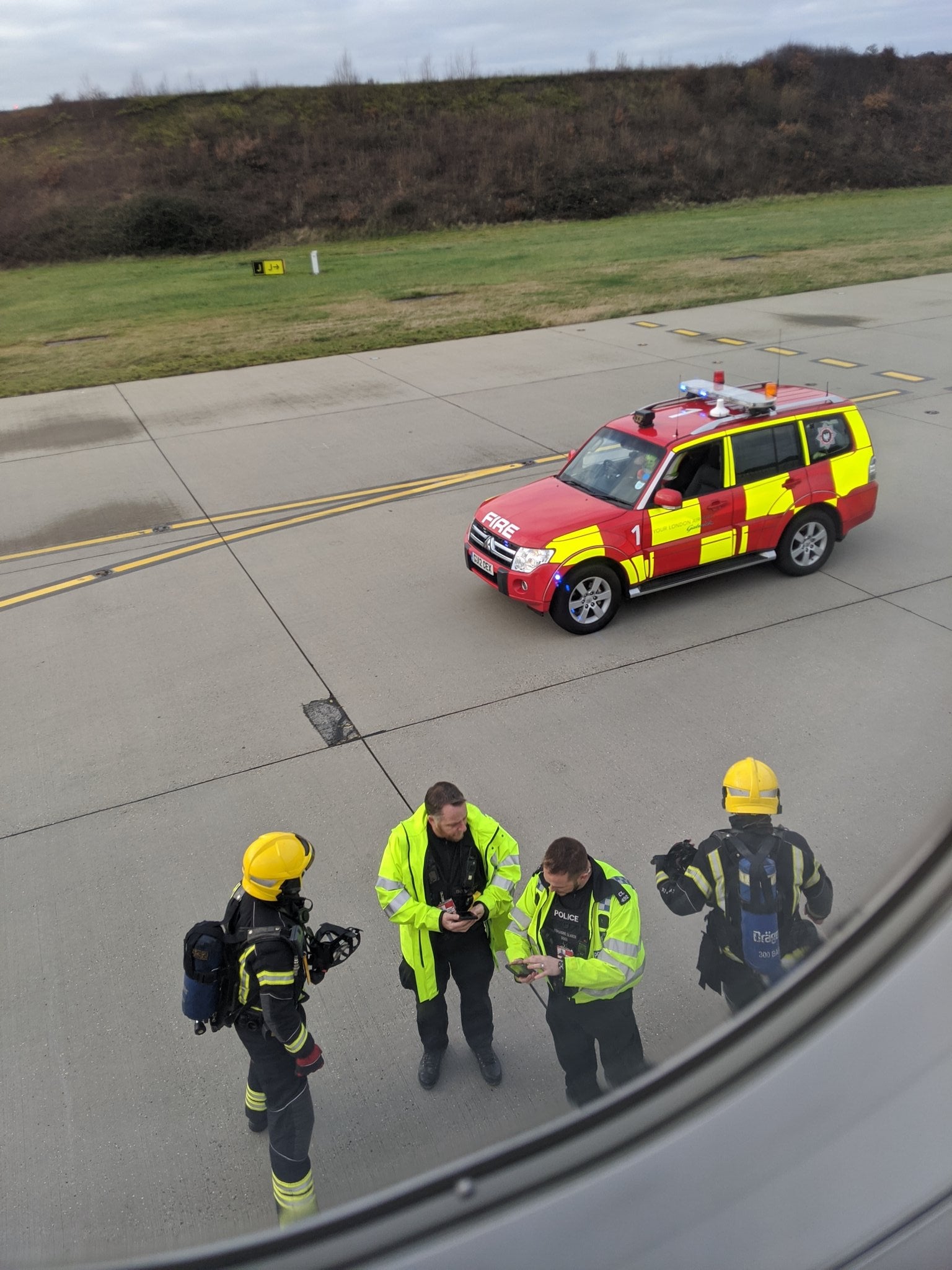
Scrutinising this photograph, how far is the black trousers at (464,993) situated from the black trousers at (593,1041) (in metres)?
0.57

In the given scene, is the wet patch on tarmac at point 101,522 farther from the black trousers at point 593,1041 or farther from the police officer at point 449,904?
the black trousers at point 593,1041

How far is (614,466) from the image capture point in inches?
342

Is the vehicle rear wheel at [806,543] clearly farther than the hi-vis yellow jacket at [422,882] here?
Yes

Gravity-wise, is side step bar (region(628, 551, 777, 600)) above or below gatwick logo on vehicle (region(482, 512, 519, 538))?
below

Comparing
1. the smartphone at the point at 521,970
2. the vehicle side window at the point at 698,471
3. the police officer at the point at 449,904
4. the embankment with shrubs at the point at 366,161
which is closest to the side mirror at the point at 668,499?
the vehicle side window at the point at 698,471

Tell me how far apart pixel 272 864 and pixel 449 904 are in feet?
2.76

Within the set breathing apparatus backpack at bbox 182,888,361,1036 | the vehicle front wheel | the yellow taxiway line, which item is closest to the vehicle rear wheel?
the vehicle front wheel

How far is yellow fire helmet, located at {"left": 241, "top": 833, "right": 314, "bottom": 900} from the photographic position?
3.39 meters

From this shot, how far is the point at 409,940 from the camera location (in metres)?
3.99

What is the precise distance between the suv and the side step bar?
1cm

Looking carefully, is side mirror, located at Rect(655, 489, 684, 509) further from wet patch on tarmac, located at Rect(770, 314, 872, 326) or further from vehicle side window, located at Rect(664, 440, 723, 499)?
wet patch on tarmac, located at Rect(770, 314, 872, 326)

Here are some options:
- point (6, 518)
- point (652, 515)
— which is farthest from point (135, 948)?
point (6, 518)

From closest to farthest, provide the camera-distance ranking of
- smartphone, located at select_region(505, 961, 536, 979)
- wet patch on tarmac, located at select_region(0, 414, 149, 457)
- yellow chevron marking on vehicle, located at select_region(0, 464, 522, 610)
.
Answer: smartphone, located at select_region(505, 961, 536, 979) → yellow chevron marking on vehicle, located at select_region(0, 464, 522, 610) → wet patch on tarmac, located at select_region(0, 414, 149, 457)

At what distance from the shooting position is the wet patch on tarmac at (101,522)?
36.7 ft
